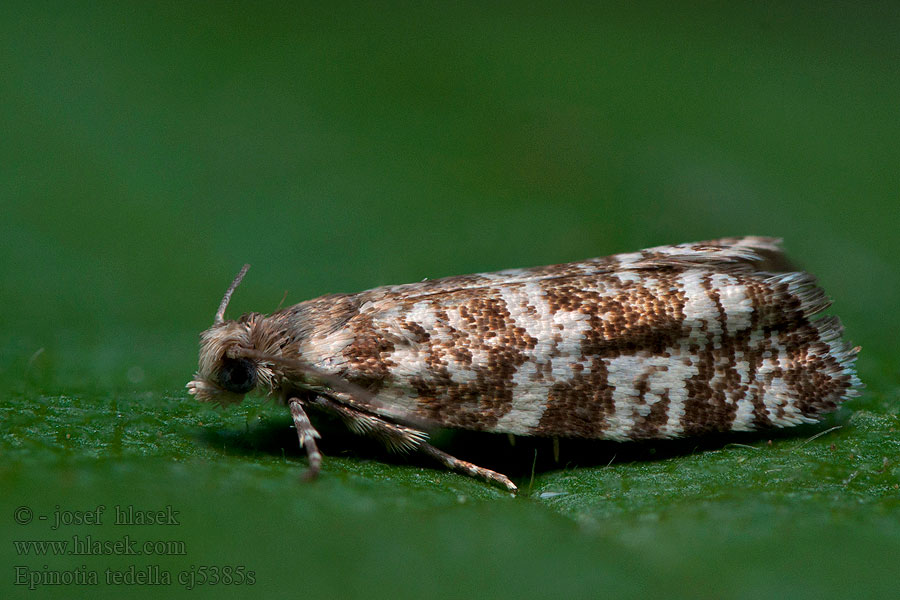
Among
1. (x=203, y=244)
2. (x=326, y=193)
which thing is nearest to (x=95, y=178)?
(x=203, y=244)

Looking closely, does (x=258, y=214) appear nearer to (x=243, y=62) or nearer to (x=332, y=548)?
(x=243, y=62)

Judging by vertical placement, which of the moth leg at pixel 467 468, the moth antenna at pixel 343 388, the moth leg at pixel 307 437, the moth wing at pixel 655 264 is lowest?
the moth leg at pixel 467 468

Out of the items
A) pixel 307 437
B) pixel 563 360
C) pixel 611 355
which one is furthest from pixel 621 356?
pixel 307 437

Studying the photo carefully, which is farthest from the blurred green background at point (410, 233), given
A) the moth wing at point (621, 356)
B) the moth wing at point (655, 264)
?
the moth wing at point (655, 264)

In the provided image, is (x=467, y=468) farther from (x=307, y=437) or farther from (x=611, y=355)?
(x=611, y=355)

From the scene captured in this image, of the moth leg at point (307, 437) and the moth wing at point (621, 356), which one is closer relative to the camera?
the moth leg at point (307, 437)

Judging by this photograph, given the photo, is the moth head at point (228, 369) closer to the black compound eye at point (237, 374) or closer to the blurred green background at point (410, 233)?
the black compound eye at point (237, 374)
